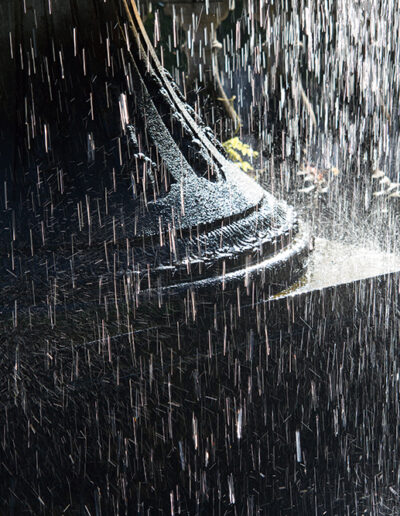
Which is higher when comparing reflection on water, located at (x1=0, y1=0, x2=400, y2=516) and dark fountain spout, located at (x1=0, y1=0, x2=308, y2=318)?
dark fountain spout, located at (x1=0, y1=0, x2=308, y2=318)

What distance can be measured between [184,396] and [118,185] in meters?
0.59

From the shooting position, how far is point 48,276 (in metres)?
1.47

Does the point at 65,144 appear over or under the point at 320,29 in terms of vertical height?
under

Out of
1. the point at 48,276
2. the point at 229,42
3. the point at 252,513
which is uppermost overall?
the point at 229,42

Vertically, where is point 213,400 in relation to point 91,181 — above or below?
below

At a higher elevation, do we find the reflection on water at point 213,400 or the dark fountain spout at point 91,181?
the dark fountain spout at point 91,181

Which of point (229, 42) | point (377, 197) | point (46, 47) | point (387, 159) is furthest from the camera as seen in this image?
point (387, 159)

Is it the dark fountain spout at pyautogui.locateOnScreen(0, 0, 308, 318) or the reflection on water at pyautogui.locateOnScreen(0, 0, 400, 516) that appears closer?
the reflection on water at pyautogui.locateOnScreen(0, 0, 400, 516)

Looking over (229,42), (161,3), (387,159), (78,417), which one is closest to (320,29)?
(229,42)

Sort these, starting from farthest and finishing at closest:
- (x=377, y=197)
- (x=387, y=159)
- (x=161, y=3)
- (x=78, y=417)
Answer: (x=387, y=159) < (x=377, y=197) < (x=161, y=3) < (x=78, y=417)

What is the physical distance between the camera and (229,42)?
362cm

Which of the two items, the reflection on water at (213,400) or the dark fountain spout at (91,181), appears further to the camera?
the dark fountain spout at (91,181)

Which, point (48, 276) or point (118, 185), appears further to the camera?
point (118, 185)

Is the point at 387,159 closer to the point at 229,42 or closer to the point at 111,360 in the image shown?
the point at 229,42
